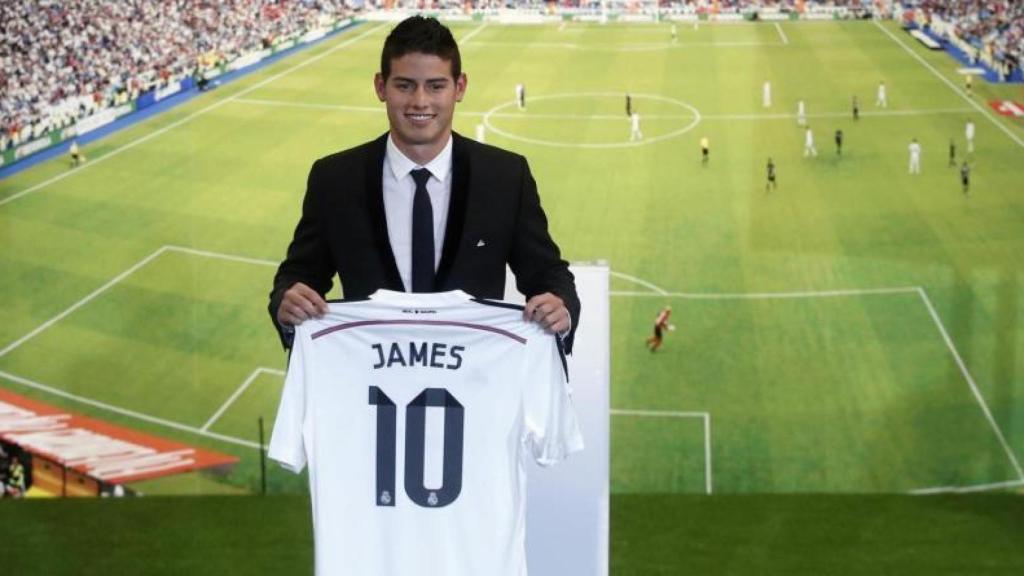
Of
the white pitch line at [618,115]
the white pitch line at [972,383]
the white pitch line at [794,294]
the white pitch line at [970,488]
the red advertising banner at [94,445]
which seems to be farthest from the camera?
the white pitch line at [618,115]

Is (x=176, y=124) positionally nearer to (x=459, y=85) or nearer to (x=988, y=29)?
(x=988, y=29)

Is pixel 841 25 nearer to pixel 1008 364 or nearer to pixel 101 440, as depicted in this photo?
pixel 1008 364

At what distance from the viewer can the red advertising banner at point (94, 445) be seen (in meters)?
8.18

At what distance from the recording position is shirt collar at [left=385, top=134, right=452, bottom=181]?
341 centimetres

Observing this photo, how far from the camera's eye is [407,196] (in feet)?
11.3

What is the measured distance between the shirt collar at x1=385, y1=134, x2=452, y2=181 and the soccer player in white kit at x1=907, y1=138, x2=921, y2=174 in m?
5.85

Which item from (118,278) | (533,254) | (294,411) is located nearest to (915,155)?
(118,278)

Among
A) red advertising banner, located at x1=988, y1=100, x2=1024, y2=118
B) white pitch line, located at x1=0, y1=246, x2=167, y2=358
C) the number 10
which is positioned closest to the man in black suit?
the number 10

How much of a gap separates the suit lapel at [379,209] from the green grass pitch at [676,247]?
187 inches

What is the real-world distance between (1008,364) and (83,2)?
21.3 ft

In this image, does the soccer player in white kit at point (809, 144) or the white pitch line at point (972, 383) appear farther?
the soccer player in white kit at point (809, 144)

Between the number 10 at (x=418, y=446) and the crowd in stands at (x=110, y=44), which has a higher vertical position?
the crowd in stands at (x=110, y=44)

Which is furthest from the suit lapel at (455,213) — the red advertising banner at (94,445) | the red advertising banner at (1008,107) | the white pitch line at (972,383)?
the red advertising banner at (1008,107)

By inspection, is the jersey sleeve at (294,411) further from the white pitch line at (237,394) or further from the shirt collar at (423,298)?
the white pitch line at (237,394)
